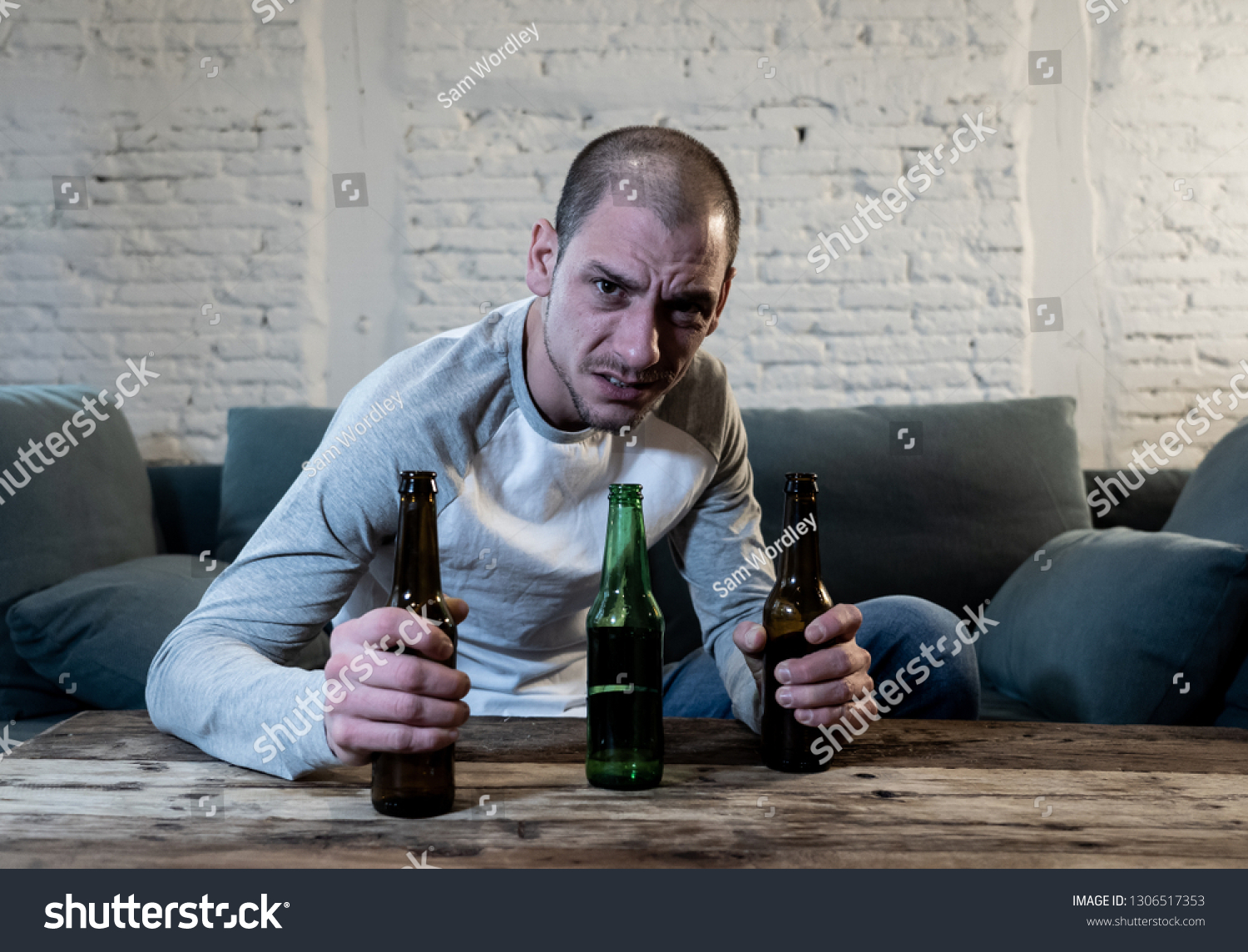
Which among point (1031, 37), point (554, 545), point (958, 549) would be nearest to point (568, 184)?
point (554, 545)

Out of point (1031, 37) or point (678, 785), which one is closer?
point (678, 785)

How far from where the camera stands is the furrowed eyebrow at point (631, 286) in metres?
1.02

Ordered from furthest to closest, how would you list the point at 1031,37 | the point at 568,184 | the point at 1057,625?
the point at 1031,37, the point at 1057,625, the point at 568,184

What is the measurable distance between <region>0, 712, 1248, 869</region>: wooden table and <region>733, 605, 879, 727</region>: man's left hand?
0.06 meters

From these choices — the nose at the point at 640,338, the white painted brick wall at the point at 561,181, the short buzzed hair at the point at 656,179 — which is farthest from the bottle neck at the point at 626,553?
the white painted brick wall at the point at 561,181

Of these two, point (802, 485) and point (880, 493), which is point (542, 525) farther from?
point (880, 493)

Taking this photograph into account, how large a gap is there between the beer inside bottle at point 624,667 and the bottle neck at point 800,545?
139 millimetres

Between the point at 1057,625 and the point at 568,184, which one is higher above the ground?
the point at 568,184

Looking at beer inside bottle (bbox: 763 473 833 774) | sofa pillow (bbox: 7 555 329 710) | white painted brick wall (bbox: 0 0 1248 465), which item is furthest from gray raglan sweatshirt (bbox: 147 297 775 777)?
white painted brick wall (bbox: 0 0 1248 465)

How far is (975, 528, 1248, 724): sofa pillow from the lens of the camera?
4.66 feet

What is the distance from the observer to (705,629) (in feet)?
4.43

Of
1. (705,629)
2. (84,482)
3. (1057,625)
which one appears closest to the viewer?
(705,629)

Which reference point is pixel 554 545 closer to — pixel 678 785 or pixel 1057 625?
pixel 678 785
